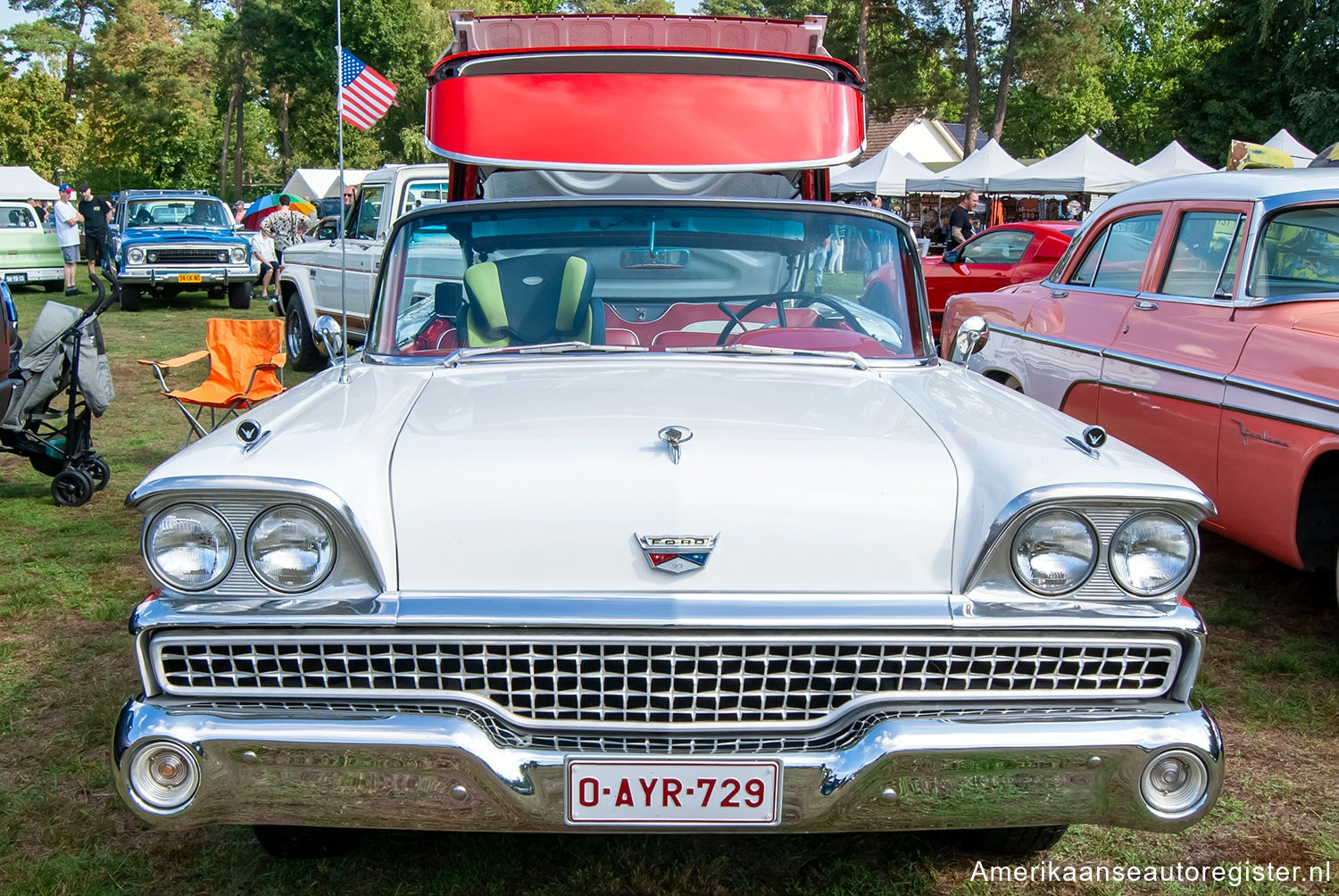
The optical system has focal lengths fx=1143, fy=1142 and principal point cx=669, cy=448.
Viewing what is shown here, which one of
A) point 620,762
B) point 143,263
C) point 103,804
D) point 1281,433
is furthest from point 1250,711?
point 143,263

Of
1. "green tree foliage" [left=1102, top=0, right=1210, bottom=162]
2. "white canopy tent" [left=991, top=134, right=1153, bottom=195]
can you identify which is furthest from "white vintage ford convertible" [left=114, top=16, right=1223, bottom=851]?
"green tree foliage" [left=1102, top=0, right=1210, bottom=162]

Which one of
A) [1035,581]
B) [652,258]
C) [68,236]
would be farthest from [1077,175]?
[1035,581]

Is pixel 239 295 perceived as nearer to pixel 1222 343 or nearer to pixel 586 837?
pixel 1222 343

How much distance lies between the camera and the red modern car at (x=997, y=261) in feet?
39.3

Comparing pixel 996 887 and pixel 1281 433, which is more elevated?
pixel 1281 433

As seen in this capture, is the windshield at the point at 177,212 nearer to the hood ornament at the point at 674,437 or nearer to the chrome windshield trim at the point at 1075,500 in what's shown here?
the hood ornament at the point at 674,437

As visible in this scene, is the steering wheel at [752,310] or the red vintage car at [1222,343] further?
the red vintage car at [1222,343]

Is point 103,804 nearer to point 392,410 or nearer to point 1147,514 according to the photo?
point 392,410

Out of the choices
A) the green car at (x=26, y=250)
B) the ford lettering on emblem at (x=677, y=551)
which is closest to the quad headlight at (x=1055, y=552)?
the ford lettering on emblem at (x=677, y=551)

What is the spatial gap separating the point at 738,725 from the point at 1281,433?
3.05 metres

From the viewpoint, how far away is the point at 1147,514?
2.35m

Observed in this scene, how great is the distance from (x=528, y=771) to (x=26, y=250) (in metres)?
21.0

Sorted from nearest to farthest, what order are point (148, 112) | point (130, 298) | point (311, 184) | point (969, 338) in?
1. point (969, 338)
2. point (130, 298)
3. point (311, 184)
4. point (148, 112)

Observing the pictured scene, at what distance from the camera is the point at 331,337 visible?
3844 millimetres
